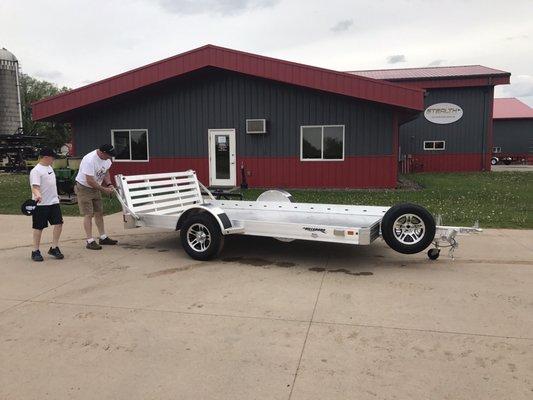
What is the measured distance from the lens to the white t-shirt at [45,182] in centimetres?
645

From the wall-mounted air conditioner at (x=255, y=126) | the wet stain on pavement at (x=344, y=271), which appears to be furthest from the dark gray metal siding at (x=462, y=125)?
the wet stain on pavement at (x=344, y=271)

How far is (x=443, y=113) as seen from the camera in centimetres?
2434

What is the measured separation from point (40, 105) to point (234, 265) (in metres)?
13.3

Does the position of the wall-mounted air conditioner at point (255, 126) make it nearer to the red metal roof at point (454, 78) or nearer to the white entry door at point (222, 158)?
the white entry door at point (222, 158)

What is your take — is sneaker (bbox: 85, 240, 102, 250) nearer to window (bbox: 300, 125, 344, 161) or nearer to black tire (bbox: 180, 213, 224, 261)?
black tire (bbox: 180, 213, 224, 261)

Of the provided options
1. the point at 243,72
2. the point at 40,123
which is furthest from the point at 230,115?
the point at 40,123

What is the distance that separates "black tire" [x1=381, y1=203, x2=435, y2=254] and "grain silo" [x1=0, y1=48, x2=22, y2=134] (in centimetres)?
3239

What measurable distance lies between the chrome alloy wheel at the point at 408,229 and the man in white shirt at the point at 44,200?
466 cm

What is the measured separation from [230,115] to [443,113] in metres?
13.2

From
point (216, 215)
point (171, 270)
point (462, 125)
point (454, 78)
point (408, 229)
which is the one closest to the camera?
point (408, 229)

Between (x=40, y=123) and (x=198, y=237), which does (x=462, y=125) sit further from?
(x=40, y=123)

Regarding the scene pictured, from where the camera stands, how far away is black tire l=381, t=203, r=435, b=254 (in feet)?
19.2

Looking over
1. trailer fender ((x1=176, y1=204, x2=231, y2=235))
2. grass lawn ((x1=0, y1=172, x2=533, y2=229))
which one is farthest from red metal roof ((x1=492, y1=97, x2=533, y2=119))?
trailer fender ((x1=176, y1=204, x2=231, y2=235))

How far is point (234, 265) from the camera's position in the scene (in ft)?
20.8
